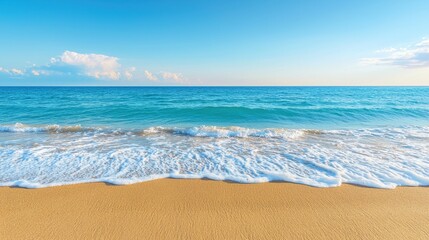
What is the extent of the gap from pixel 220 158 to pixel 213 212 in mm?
2752

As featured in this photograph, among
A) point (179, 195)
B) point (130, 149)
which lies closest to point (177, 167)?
point (179, 195)

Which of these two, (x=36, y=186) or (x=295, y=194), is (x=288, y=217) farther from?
(x=36, y=186)

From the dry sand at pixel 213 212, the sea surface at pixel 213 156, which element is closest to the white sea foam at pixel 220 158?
the sea surface at pixel 213 156

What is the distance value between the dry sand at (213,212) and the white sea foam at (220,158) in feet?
1.42

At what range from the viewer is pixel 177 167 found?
5.34m

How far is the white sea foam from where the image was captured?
182 inches

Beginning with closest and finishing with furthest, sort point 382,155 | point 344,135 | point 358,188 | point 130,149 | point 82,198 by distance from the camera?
point 82,198 < point 358,188 < point 382,155 < point 130,149 < point 344,135

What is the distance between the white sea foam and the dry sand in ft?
1.42

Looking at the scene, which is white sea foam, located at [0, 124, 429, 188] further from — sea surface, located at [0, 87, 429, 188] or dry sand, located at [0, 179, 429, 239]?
dry sand, located at [0, 179, 429, 239]

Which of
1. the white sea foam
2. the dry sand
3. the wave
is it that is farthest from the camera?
the wave

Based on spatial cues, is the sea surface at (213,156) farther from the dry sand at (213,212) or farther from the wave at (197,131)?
the dry sand at (213,212)

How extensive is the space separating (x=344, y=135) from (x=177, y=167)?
817 cm

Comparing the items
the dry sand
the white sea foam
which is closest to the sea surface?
the white sea foam

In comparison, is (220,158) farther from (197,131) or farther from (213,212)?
(197,131)
